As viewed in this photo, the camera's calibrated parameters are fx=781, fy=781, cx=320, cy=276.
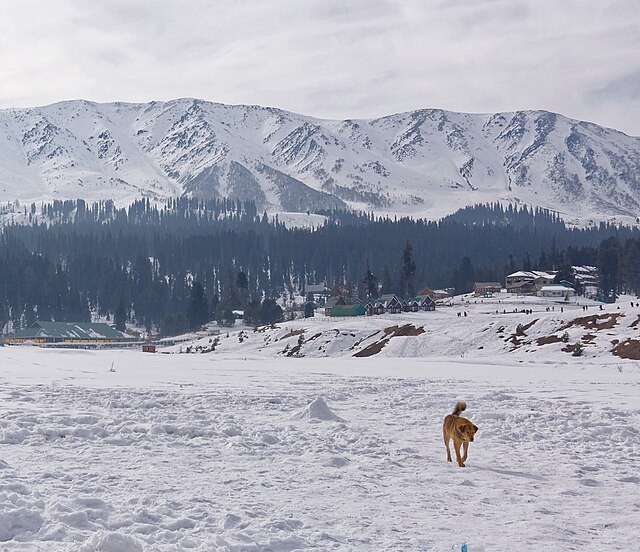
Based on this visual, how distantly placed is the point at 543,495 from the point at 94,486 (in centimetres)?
574

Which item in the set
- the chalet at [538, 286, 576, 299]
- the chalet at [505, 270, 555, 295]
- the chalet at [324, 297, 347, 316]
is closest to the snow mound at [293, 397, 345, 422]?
the chalet at [324, 297, 347, 316]

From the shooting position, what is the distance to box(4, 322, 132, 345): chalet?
4985 inches

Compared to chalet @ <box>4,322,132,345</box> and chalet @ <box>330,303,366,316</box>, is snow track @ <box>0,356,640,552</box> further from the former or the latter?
chalet @ <box>4,322,132,345</box>

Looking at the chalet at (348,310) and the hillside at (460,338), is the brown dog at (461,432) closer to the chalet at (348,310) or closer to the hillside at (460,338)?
the hillside at (460,338)

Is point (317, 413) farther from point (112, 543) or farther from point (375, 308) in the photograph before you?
point (375, 308)

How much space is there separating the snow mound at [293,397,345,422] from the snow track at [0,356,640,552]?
5cm

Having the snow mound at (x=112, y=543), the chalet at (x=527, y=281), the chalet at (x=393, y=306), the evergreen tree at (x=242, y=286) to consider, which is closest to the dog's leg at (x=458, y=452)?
the snow mound at (x=112, y=543)

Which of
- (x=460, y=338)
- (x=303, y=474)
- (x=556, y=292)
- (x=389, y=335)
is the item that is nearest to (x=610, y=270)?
(x=556, y=292)

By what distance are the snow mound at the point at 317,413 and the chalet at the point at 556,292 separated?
12647 cm

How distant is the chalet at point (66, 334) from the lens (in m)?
127

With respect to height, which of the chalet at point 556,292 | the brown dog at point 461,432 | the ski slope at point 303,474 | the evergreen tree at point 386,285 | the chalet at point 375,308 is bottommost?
the ski slope at point 303,474

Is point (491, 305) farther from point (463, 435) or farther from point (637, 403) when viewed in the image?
point (463, 435)

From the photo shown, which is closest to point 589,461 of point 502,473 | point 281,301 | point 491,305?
point 502,473

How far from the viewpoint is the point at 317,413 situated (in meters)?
16.3
